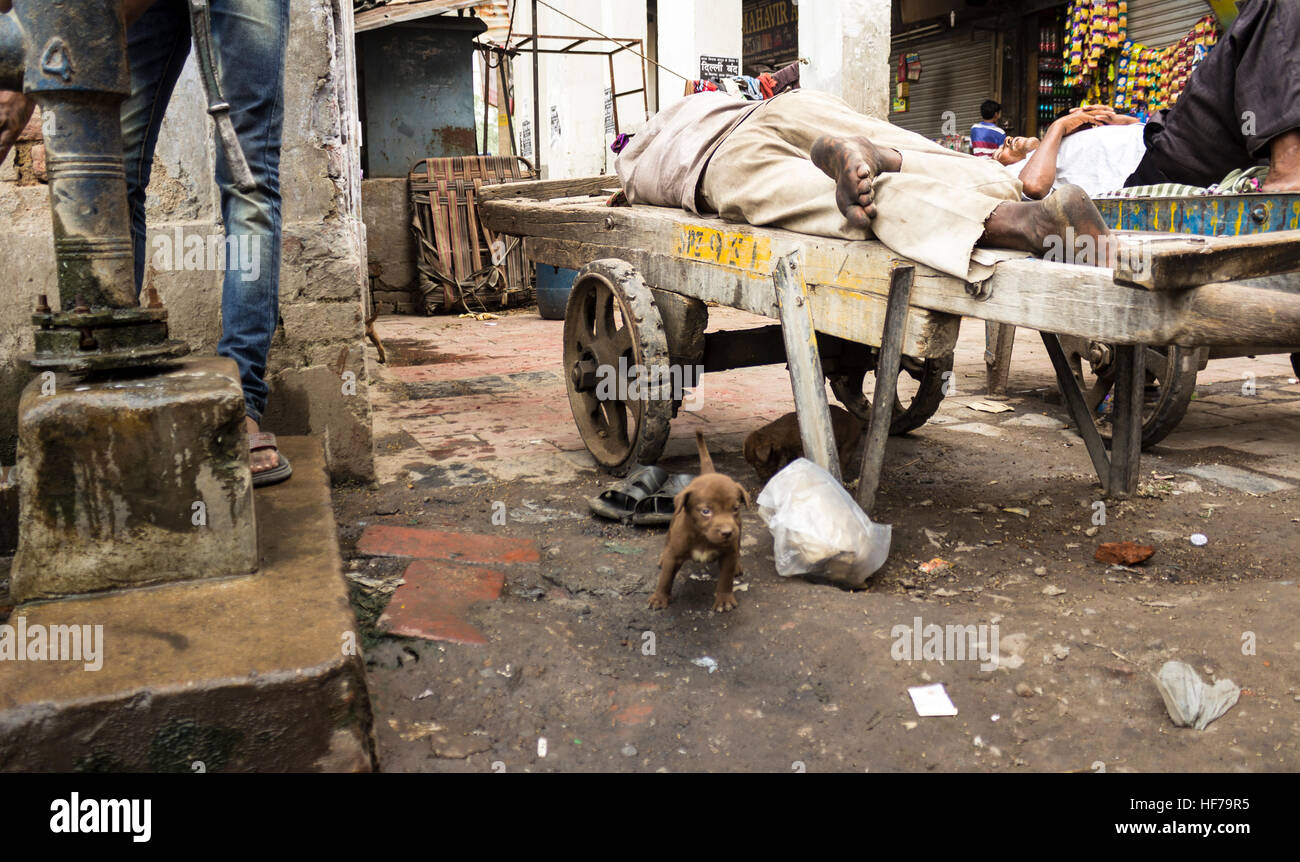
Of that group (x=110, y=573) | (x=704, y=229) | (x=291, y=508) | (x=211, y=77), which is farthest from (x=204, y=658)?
(x=704, y=229)

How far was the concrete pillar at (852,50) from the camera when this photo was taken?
8555mm

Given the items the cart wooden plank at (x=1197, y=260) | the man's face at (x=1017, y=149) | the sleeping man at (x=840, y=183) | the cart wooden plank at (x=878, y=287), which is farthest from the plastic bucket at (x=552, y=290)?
the cart wooden plank at (x=1197, y=260)

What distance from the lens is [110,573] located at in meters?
1.90

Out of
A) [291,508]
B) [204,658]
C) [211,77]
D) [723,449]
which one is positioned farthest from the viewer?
[723,449]

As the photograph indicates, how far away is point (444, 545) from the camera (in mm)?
3014

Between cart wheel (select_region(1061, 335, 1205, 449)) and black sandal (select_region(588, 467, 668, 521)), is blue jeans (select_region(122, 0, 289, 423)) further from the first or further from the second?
cart wheel (select_region(1061, 335, 1205, 449))

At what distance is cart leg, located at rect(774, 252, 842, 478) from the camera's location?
298 cm

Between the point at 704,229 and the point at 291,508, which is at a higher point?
the point at 704,229

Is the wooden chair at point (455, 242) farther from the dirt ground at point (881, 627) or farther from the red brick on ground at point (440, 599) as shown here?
the red brick on ground at point (440, 599)

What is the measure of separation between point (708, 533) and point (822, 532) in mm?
397

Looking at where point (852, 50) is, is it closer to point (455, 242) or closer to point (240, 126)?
point (455, 242)

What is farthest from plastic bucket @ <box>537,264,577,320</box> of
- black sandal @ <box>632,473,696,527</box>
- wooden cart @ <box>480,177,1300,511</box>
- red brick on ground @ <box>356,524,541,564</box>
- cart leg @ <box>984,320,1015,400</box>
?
red brick on ground @ <box>356,524,541,564</box>

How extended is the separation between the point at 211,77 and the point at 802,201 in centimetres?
171
